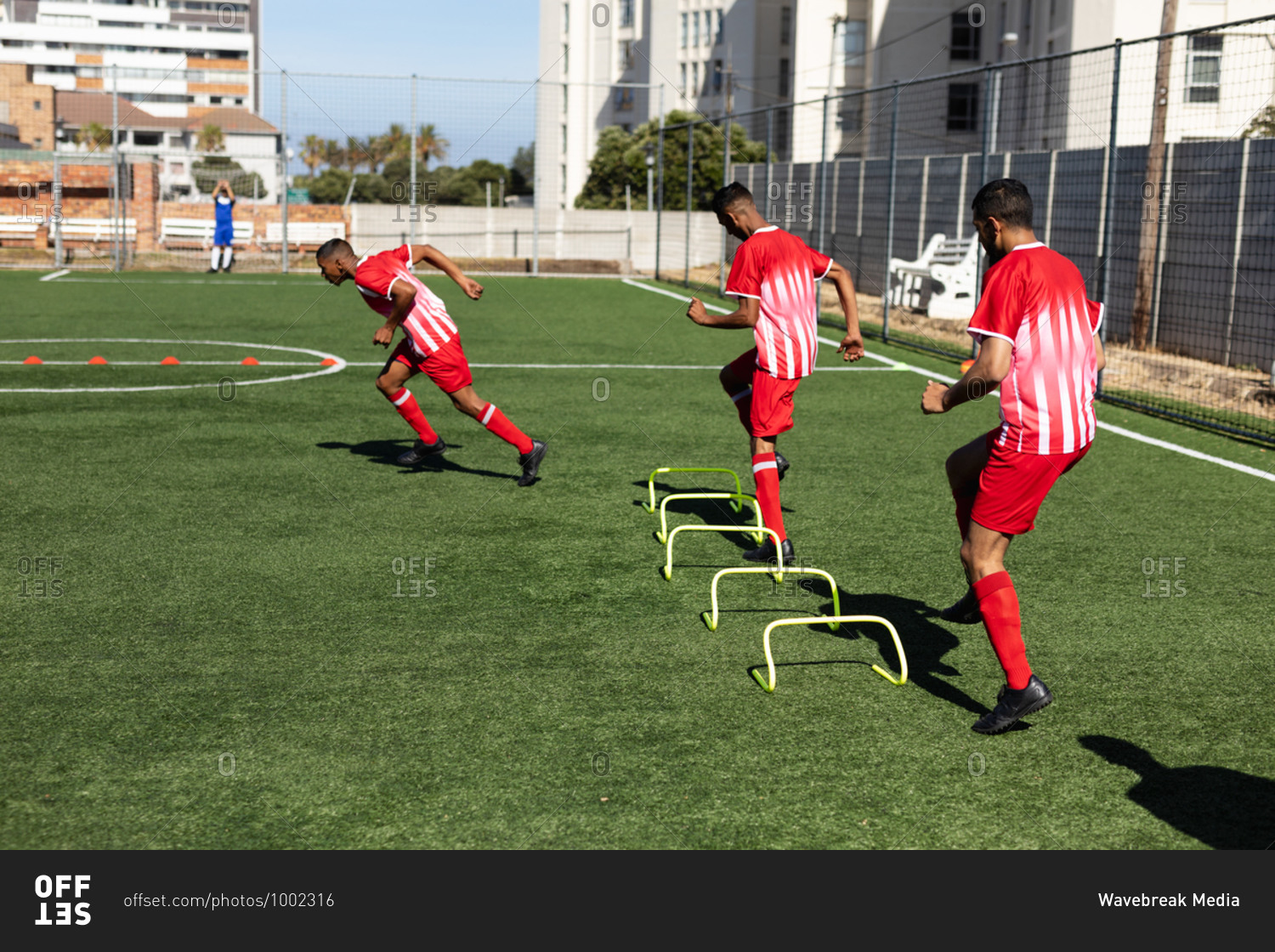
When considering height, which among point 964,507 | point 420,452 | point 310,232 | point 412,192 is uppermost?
point 412,192

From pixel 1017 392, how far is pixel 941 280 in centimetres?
1636

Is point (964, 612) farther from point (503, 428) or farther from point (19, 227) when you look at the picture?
point (19, 227)

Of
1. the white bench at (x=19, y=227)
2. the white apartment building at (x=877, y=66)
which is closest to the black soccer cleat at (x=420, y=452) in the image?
the white apartment building at (x=877, y=66)

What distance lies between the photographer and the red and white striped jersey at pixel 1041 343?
14.6 feet

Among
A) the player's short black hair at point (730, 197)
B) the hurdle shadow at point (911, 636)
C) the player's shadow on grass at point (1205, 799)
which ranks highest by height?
the player's short black hair at point (730, 197)

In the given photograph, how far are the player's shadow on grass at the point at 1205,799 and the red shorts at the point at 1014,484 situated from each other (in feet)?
2.76

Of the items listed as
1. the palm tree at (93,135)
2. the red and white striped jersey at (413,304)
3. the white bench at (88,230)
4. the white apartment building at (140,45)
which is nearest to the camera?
the red and white striped jersey at (413,304)

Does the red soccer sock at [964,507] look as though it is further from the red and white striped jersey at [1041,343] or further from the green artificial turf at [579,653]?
the green artificial turf at [579,653]

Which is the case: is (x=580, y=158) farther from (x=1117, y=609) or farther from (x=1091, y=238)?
(x=1117, y=609)

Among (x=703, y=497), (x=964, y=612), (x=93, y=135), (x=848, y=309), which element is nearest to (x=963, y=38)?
(x=848, y=309)

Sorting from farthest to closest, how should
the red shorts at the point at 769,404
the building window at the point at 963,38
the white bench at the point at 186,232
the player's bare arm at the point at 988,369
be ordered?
1. the building window at the point at 963,38
2. the white bench at the point at 186,232
3. the red shorts at the point at 769,404
4. the player's bare arm at the point at 988,369

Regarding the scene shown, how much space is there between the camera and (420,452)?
30.7ft

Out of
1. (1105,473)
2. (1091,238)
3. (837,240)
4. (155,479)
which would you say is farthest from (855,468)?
(837,240)
